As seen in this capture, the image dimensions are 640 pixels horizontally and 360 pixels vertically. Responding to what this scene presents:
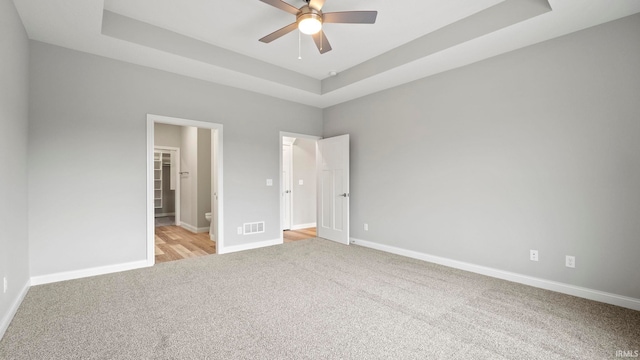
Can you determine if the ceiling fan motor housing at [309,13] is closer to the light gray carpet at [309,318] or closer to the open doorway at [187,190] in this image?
the open doorway at [187,190]

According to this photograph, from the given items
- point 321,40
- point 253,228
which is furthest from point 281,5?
point 253,228

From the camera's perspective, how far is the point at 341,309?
2523 millimetres

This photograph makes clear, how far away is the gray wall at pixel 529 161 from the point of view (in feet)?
8.61

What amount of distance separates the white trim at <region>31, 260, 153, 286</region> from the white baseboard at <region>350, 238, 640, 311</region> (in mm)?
3661

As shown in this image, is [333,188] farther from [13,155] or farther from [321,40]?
[13,155]

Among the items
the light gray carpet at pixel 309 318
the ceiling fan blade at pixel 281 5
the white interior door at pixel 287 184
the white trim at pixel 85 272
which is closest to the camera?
the light gray carpet at pixel 309 318

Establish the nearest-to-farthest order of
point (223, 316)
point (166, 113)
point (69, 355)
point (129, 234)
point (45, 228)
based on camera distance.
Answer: point (69, 355) < point (223, 316) < point (45, 228) < point (129, 234) < point (166, 113)

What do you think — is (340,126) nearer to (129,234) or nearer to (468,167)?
(468,167)

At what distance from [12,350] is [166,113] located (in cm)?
291

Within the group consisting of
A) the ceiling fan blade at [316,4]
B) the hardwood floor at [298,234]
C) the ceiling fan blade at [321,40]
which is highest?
the ceiling fan blade at [316,4]

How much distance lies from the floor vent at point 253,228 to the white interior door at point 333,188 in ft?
4.28

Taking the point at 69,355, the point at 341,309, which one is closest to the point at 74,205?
the point at 69,355

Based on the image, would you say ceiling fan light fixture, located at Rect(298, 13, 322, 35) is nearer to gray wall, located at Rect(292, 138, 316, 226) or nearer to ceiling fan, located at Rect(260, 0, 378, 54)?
ceiling fan, located at Rect(260, 0, 378, 54)

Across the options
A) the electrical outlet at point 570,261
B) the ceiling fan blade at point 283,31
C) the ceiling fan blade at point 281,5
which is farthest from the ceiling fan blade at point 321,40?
the electrical outlet at point 570,261
